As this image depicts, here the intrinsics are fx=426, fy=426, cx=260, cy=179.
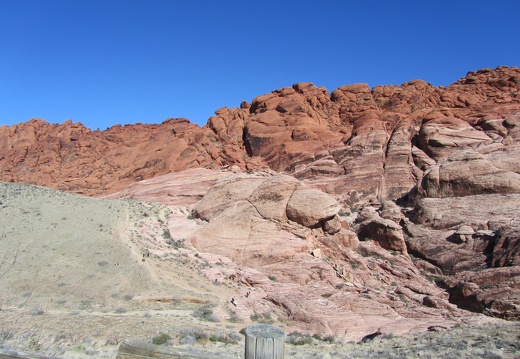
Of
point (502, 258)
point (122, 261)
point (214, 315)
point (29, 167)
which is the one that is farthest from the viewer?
point (29, 167)

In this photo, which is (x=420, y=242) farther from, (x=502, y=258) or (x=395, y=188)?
(x=395, y=188)

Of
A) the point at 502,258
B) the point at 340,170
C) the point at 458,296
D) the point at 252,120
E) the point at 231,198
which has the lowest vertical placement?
the point at 458,296

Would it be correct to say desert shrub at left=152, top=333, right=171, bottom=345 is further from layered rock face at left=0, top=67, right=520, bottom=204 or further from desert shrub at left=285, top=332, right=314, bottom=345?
layered rock face at left=0, top=67, right=520, bottom=204

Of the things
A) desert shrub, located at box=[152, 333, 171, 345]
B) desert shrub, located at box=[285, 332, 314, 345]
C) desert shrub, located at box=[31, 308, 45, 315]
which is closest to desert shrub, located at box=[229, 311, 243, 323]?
desert shrub, located at box=[285, 332, 314, 345]

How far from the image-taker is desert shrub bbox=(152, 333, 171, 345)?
11.6 metres

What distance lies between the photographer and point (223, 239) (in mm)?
22656

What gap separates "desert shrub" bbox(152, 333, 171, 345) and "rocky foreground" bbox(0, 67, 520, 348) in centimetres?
489

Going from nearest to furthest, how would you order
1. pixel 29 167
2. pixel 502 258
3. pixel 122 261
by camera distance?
pixel 122 261
pixel 502 258
pixel 29 167

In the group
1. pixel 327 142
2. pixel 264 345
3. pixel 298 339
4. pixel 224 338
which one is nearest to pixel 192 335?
pixel 224 338

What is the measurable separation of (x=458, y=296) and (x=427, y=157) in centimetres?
1964

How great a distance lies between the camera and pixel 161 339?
38.5ft

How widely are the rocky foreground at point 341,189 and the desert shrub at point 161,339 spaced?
16.0ft

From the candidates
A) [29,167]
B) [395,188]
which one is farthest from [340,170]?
[29,167]

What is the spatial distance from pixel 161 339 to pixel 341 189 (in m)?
27.3
